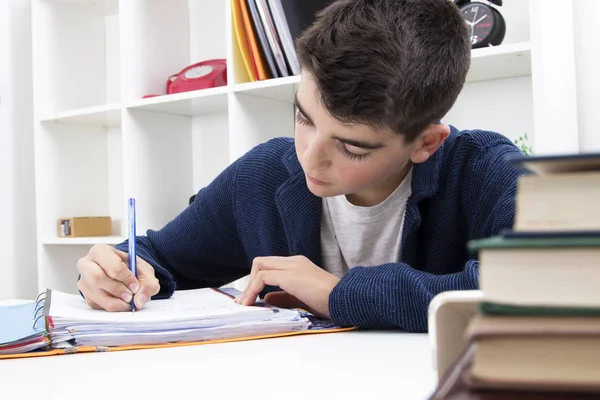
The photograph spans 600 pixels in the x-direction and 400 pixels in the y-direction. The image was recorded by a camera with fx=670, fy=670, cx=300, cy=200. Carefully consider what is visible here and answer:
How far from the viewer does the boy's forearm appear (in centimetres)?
81

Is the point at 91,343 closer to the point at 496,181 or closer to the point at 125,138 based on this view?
the point at 496,181

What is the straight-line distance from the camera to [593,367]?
0.76 feet

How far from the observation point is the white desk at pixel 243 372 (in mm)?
509

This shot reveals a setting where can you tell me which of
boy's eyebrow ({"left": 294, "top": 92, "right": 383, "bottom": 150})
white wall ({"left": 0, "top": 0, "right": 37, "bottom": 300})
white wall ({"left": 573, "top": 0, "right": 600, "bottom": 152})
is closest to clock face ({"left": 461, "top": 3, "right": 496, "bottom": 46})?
white wall ({"left": 573, "top": 0, "right": 600, "bottom": 152})

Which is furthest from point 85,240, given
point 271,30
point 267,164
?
point 267,164

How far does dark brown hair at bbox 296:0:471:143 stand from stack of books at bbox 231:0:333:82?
90 centimetres

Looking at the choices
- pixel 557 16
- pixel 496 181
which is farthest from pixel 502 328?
pixel 557 16

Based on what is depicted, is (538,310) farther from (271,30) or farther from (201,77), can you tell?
(201,77)

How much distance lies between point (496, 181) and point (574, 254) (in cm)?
83

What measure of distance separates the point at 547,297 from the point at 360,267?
0.67 m

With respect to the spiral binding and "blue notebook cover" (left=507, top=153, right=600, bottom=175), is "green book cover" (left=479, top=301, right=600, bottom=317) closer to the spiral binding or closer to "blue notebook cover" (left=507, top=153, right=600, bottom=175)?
"blue notebook cover" (left=507, top=153, right=600, bottom=175)

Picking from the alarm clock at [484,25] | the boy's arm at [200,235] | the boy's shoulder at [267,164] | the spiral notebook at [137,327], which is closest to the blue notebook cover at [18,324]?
the spiral notebook at [137,327]

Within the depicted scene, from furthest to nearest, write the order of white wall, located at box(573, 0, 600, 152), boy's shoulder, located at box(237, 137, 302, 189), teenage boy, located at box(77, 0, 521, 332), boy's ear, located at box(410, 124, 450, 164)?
white wall, located at box(573, 0, 600, 152) → boy's shoulder, located at box(237, 137, 302, 189) → boy's ear, located at box(410, 124, 450, 164) → teenage boy, located at box(77, 0, 521, 332)

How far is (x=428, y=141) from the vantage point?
3.40ft
